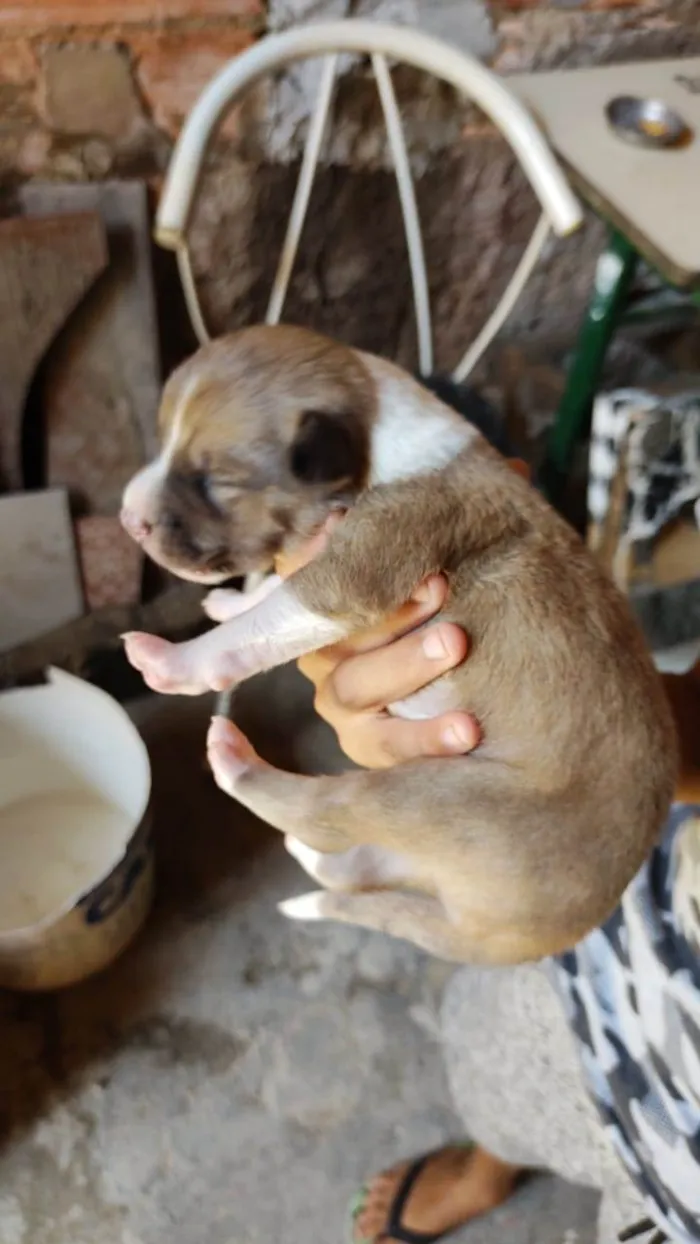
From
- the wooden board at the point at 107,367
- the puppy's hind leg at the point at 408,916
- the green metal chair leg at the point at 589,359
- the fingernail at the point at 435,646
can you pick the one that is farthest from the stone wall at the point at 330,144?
the puppy's hind leg at the point at 408,916

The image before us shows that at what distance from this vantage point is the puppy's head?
39.8 inches

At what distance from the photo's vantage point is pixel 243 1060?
1.63 meters

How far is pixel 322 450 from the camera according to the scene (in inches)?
39.0

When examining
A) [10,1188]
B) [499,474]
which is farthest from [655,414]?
[10,1188]

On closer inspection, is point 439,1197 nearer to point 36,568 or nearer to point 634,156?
point 36,568

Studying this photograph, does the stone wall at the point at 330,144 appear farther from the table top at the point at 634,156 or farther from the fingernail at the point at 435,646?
the fingernail at the point at 435,646

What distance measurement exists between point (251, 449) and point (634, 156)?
35.0 inches

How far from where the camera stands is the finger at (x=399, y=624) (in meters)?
1.06

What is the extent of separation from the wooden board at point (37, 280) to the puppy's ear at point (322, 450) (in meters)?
0.75

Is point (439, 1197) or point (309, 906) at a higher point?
point (309, 906)

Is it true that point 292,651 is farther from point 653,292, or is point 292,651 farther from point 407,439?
point 653,292

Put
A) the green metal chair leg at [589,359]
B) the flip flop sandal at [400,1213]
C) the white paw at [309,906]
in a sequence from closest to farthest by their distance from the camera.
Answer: the white paw at [309,906], the flip flop sandal at [400,1213], the green metal chair leg at [589,359]

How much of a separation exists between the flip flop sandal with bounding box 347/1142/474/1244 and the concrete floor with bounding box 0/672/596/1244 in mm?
26

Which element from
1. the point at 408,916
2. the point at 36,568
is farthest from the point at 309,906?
the point at 36,568
